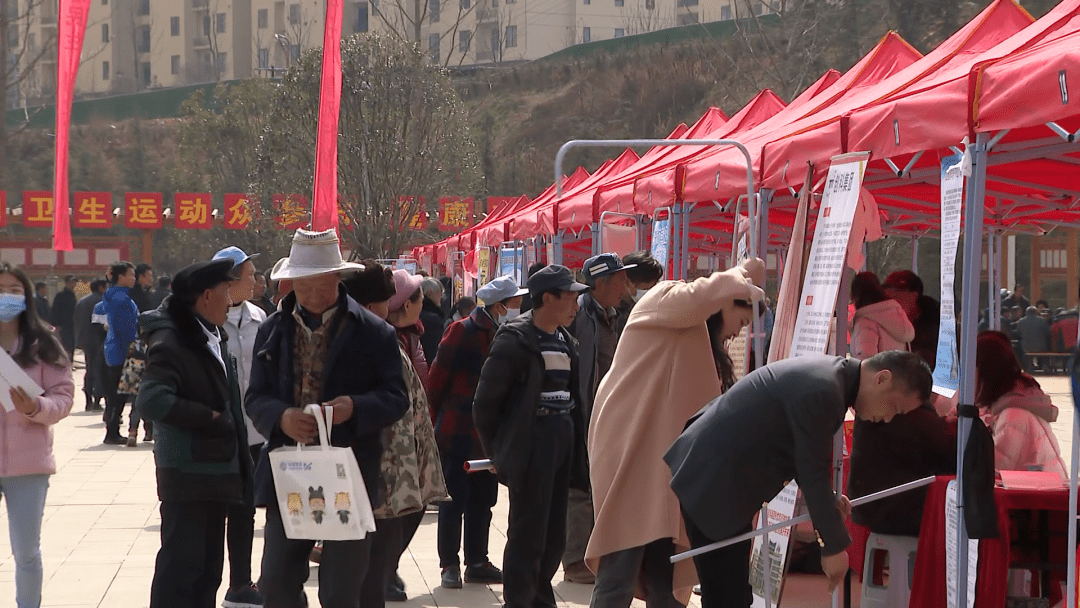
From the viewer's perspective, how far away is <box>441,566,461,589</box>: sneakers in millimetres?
6512

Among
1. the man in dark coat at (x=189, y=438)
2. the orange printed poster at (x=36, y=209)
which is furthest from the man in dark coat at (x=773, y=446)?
the orange printed poster at (x=36, y=209)

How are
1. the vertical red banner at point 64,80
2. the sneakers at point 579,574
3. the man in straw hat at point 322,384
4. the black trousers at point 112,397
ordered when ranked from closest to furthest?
the man in straw hat at point 322,384 < the sneakers at point 579,574 < the black trousers at point 112,397 < the vertical red banner at point 64,80

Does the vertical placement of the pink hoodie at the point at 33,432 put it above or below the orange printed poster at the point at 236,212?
below

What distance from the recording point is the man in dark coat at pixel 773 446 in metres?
3.64

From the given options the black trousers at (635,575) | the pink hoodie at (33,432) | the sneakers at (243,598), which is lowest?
the sneakers at (243,598)

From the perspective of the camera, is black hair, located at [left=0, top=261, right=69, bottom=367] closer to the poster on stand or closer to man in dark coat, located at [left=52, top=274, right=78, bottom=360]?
the poster on stand

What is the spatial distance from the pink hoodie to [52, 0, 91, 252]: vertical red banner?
9.02 m

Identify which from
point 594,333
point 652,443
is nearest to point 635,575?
point 652,443

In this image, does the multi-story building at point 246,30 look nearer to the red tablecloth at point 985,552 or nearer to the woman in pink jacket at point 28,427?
the woman in pink jacket at point 28,427

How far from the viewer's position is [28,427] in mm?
4988

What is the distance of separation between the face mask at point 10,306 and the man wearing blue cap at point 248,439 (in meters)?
0.81

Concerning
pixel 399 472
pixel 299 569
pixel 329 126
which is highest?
pixel 329 126

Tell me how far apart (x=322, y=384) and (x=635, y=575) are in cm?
142

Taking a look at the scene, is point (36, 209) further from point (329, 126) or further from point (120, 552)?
point (120, 552)
